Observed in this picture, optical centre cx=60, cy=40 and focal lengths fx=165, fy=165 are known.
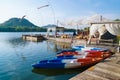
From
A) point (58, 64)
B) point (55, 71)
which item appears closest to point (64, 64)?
point (58, 64)

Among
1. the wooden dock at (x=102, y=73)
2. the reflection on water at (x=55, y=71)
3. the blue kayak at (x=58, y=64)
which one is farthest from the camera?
the blue kayak at (x=58, y=64)

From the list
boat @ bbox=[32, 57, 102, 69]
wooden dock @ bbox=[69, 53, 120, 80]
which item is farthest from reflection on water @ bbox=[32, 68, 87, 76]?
wooden dock @ bbox=[69, 53, 120, 80]

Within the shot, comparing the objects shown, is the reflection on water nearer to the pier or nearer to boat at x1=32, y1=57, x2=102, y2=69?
boat at x1=32, y1=57, x2=102, y2=69

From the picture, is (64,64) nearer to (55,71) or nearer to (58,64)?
(58,64)

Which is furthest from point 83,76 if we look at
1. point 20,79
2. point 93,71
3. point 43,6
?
point 43,6

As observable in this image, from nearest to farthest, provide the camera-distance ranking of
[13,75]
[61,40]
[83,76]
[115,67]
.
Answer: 1. [83,76]
2. [115,67]
3. [13,75]
4. [61,40]

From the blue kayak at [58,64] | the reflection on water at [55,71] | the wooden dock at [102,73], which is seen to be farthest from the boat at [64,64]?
the wooden dock at [102,73]

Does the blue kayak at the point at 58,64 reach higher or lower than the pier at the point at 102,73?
lower

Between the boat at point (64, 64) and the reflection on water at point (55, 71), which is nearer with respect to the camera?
the reflection on water at point (55, 71)

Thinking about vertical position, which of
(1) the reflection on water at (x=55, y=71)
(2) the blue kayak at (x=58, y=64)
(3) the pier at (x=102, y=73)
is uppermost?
(3) the pier at (x=102, y=73)

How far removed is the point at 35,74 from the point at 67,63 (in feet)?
10.0

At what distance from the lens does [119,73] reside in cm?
1097

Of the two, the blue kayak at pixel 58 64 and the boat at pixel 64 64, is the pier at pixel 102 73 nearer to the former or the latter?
the boat at pixel 64 64

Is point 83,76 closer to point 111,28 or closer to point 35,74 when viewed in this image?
point 35,74
